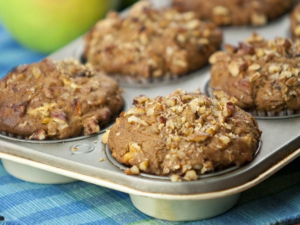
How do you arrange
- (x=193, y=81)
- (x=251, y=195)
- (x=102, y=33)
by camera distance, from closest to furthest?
(x=251, y=195), (x=193, y=81), (x=102, y=33)

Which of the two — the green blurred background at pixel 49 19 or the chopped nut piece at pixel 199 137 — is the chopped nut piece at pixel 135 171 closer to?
the chopped nut piece at pixel 199 137

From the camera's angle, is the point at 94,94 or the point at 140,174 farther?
the point at 94,94

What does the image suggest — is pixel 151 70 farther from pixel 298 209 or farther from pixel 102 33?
pixel 298 209

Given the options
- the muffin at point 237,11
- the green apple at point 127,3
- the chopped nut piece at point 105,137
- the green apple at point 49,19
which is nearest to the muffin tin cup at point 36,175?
the chopped nut piece at point 105,137

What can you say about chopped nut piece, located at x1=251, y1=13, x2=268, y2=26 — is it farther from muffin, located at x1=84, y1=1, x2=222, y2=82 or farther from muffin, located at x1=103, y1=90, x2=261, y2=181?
muffin, located at x1=103, y1=90, x2=261, y2=181

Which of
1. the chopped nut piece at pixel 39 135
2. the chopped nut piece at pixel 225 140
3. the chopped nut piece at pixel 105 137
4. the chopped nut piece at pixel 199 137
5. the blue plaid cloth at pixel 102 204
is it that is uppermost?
the chopped nut piece at pixel 199 137

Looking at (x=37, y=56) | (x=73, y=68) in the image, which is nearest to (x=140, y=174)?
(x=73, y=68)

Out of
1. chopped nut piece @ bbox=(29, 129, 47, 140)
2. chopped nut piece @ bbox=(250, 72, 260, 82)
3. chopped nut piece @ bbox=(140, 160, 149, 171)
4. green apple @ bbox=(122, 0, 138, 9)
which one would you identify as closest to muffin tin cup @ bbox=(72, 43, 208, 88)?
chopped nut piece @ bbox=(250, 72, 260, 82)
